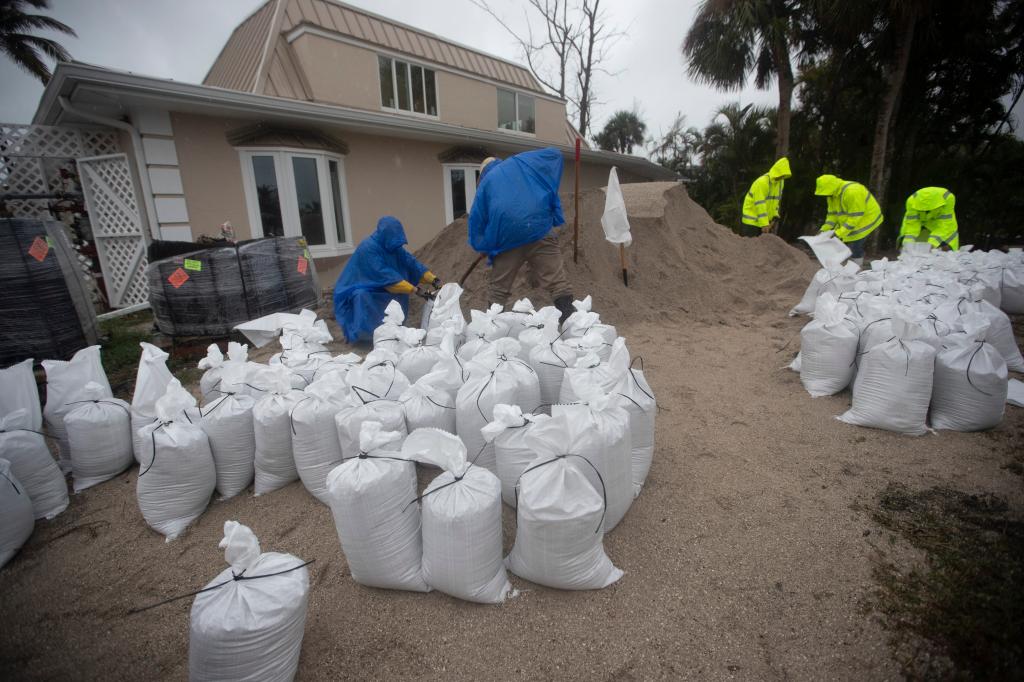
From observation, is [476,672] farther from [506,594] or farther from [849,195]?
[849,195]

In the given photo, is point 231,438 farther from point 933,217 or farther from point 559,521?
point 933,217

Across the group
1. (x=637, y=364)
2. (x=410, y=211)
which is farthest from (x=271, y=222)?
(x=637, y=364)

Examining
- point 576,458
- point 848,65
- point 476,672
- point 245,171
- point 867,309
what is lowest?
point 476,672

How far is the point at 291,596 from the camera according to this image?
1.28 m

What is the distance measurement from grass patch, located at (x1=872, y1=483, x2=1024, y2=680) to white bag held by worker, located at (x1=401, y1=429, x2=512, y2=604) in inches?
48.1

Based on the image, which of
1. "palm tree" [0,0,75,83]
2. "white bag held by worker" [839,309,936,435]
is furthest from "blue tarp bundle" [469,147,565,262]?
"palm tree" [0,0,75,83]

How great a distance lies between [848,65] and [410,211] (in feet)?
32.2

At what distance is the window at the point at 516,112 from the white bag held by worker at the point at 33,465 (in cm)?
1042

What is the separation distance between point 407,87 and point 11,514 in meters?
8.99

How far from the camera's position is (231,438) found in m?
2.18

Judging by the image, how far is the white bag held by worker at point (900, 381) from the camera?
2449 mm

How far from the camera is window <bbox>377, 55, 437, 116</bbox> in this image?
28.2 ft

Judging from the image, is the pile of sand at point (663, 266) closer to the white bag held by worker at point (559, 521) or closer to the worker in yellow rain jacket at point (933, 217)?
the worker in yellow rain jacket at point (933, 217)

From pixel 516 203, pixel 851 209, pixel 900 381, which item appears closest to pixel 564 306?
pixel 516 203
